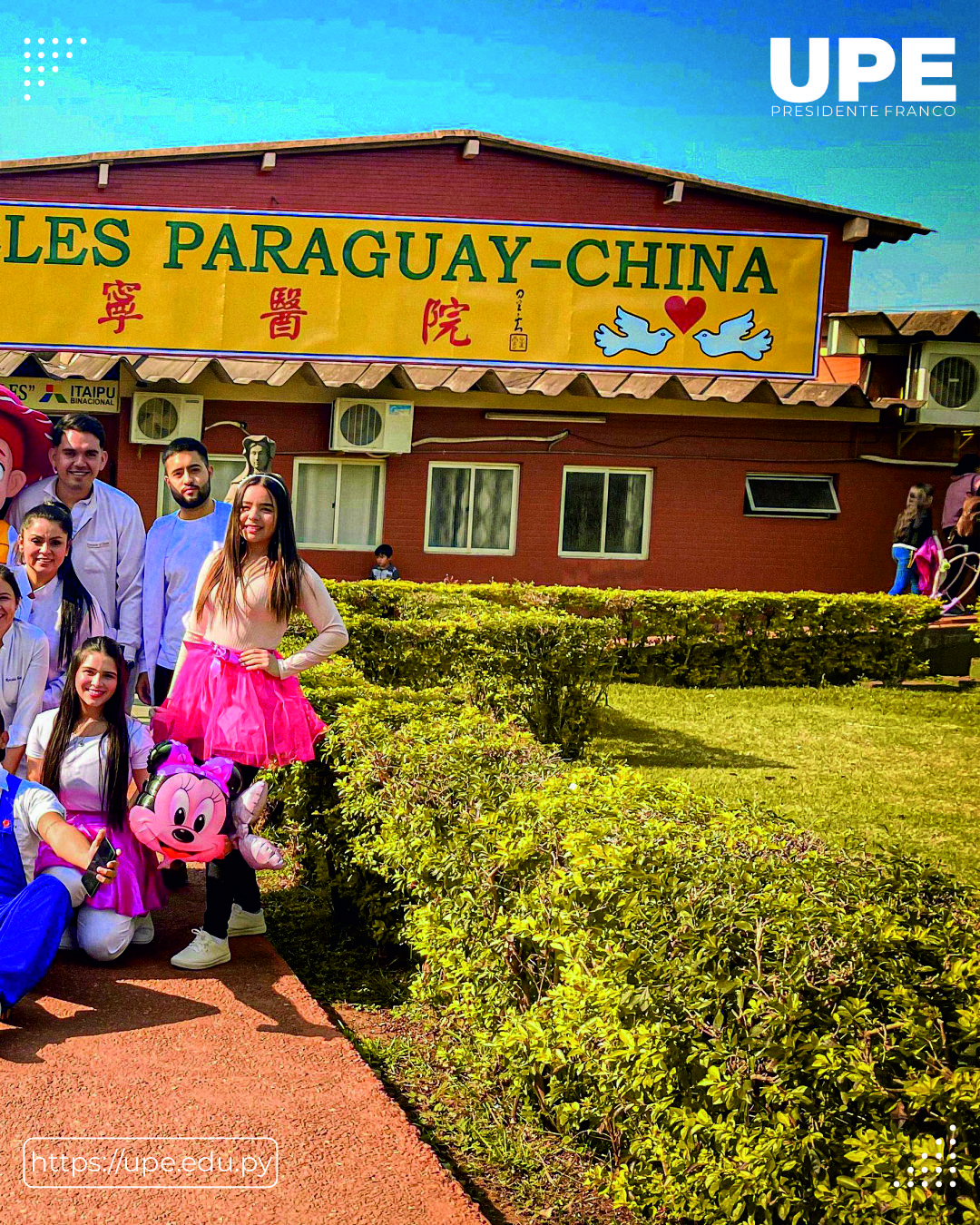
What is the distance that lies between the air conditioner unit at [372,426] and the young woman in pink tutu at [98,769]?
11.3 meters

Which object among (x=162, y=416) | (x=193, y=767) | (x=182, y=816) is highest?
(x=162, y=416)

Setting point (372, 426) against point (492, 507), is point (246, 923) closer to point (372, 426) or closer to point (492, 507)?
point (372, 426)

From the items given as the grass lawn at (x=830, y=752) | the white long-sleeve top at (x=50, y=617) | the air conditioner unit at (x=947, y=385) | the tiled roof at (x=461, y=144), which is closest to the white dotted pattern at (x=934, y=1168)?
the grass lawn at (x=830, y=752)

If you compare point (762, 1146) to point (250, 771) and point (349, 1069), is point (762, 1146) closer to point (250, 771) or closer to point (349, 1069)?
point (349, 1069)

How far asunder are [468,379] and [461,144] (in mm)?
6715

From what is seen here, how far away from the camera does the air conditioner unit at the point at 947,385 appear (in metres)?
15.2

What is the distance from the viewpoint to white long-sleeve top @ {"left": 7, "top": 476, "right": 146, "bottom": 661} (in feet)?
17.1

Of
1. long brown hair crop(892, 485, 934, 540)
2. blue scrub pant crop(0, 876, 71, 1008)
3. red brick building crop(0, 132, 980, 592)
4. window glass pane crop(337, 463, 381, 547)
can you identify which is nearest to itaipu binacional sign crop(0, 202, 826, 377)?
red brick building crop(0, 132, 980, 592)

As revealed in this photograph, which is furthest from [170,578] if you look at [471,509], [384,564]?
[471,509]

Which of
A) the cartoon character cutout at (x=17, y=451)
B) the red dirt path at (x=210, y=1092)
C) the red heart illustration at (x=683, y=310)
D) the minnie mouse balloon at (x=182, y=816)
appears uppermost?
the red heart illustration at (x=683, y=310)

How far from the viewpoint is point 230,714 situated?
4.47 m

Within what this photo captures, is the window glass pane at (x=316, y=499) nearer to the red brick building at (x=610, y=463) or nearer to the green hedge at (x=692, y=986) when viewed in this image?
the red brick building at (x=610, y=463)

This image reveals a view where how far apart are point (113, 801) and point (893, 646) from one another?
9.75 metres

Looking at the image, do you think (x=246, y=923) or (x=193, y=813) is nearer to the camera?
(x=193, y=813)
